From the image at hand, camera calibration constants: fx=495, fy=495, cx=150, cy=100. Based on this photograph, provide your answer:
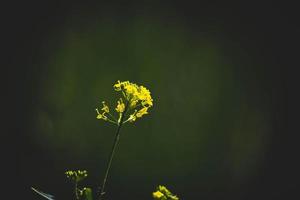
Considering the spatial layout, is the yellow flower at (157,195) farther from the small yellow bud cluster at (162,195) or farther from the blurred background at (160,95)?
the blurred background at (160,95)

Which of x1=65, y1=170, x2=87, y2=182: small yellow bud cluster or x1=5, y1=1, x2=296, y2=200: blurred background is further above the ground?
x1=5, y1=1, x2=296, y2=200: blurred background

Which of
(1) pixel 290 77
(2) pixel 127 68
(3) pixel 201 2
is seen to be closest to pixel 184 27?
(3) pixel 201 2

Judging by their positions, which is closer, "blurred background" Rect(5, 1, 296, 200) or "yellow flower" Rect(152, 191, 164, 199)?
"yellow flower" Rect(152, 191, 164, 199)

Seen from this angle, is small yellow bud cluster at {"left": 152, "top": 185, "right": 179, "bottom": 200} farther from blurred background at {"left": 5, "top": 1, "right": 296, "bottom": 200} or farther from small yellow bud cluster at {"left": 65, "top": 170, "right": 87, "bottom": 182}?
blurred background at {"left": 5, "top": 1, "right": 296, "bottom": 200}

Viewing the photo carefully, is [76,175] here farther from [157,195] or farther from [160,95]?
[160,95]

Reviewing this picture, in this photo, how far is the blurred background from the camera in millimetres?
2699

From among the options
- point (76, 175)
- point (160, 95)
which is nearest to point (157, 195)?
point (76, 175)

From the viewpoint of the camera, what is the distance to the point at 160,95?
9.28 feet

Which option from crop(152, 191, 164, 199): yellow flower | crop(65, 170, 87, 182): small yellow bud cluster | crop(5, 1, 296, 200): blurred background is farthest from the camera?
crop(5, 1, 296, 200): blurred background

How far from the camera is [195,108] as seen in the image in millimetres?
2865

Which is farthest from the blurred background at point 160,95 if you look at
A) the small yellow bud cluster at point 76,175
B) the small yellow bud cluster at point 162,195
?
the small yellow bud cluster at point 162,195

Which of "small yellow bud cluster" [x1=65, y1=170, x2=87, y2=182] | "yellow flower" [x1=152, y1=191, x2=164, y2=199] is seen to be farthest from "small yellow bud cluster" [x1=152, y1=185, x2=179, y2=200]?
"small yellow bud cluster" [x1=65, y1=170, x2=87, y2=182]

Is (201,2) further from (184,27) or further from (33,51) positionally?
(33,51)

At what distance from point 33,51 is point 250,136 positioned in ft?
4.40
